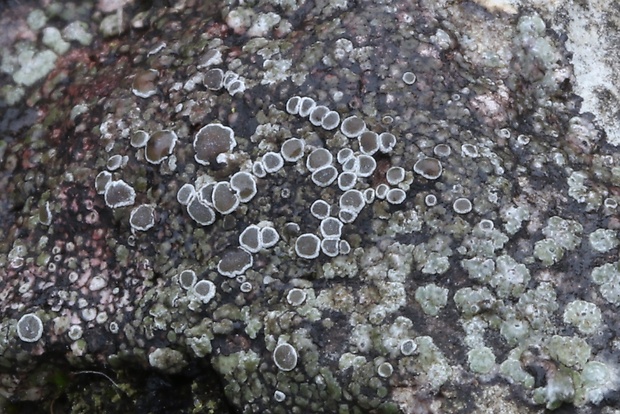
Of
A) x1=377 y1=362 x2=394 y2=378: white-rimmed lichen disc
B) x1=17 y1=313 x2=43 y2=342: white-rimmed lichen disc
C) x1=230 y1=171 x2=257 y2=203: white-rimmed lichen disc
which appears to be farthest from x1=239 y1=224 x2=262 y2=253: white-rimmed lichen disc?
x1=17 y1=313 x2=43 y2=342: white-rimmed lichen disc

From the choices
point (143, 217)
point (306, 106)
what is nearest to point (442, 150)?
point (306, 106)

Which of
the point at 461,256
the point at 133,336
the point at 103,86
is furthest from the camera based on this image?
the point at 103,86

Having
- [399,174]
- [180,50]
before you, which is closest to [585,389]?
[399,174]

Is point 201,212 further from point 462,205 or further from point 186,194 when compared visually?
point 462,205

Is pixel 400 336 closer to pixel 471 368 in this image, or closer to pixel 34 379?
pixel 471 368

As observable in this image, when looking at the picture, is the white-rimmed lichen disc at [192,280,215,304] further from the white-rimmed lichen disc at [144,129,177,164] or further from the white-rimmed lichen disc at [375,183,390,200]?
the white-rimmed lichen disc at [375,183,390,200]

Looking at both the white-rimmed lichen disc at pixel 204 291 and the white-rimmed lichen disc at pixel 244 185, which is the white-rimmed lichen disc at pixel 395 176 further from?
the white-rimmed lichen disc at pixel 204 291
